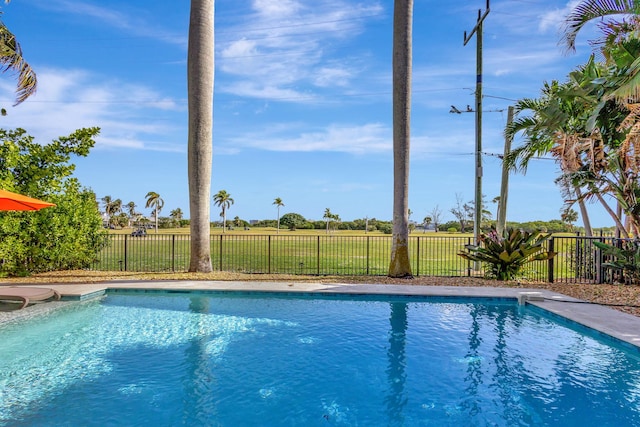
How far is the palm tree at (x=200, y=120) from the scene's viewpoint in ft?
33.2

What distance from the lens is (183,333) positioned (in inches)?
228

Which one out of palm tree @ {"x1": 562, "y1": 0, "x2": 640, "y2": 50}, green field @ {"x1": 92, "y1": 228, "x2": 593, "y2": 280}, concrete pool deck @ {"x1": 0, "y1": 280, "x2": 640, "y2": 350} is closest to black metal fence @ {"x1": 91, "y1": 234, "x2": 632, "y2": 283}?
green field @ {"x1": 92, "y1": 228, "x2": 593, "y2": 280}

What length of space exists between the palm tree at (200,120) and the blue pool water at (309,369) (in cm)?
355

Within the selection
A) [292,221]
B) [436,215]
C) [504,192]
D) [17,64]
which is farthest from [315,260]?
[292,221]

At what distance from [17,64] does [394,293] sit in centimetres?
1053

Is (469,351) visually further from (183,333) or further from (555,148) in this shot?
(555,148)

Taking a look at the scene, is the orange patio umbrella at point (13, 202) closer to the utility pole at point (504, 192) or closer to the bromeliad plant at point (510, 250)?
the bromeliad plant at point (510, 250)

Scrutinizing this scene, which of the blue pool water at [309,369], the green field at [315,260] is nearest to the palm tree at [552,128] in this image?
the green field at [315,260]

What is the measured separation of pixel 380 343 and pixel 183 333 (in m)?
2.94

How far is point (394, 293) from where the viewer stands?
789cm

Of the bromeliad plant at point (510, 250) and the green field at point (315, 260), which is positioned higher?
the bromeliad plant at point (510, 250)

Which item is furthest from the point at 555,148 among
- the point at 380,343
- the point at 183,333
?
the point at 183,333

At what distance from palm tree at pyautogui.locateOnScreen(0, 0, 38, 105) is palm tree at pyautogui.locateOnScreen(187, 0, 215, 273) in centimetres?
383

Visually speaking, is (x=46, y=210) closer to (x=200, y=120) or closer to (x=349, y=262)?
(x=200, y=120)
